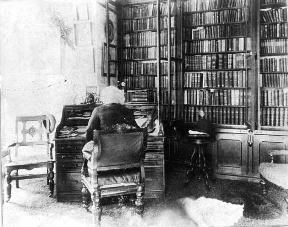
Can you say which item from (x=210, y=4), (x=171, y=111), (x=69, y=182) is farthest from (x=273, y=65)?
(x=69, y=182)

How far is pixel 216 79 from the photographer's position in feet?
17.3

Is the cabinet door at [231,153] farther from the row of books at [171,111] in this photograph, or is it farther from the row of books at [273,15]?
the row of books at [273,15]

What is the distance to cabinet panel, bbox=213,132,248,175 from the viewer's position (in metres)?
4.99

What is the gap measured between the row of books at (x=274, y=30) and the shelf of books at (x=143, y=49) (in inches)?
57.3

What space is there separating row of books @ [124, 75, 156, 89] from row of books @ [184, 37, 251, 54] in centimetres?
76

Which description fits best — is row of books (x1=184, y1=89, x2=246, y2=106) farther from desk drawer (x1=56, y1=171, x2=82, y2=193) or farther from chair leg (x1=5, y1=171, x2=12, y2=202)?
chair leg (x1=5, y1=171, x2=12, y2=202)

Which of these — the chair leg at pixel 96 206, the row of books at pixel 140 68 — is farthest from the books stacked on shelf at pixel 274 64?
the chair leg at pixel 96 206

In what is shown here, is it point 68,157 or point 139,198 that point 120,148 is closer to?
point 139,198

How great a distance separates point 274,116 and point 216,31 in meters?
1.54

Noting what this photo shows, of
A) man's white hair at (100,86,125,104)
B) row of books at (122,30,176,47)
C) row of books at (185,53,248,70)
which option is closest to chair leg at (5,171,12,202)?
man's white hair at (100,86,125,104)

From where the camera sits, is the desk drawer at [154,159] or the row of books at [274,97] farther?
the row of books at [274,97]

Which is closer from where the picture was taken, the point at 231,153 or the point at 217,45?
the point at 231,153

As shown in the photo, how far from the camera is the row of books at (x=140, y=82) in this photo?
5.71 meters

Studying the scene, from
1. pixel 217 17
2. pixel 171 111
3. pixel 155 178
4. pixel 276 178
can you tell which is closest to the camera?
pixel 276 178
